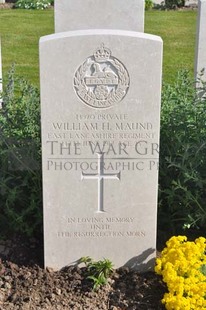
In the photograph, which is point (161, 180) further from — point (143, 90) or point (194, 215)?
point (143, 90)

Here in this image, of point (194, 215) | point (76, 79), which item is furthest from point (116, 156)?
point (194, 215)

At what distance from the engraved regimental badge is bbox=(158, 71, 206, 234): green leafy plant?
71 cm

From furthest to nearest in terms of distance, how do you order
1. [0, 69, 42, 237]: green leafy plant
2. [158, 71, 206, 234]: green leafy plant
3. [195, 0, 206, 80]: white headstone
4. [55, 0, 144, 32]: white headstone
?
[195, 0, 206, 80]: white headstone < [55, 0, 144, 32]: white headstone < [0, 69, 42, 237]: green leafy plant < [158, 71, 206, 234]: green leafy plant

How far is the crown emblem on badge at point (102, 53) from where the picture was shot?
11.5 feet

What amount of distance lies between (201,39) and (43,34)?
5.82m

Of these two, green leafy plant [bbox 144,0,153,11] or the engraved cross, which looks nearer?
the engraved cross

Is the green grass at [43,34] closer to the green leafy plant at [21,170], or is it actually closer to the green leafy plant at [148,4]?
the green leafy plant at [148,4]

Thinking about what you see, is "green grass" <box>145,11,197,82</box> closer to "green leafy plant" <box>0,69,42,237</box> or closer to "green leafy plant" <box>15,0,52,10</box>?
"green leafy plant" <box>15,0,52,10</box>

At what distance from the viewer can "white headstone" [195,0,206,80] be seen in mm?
6551

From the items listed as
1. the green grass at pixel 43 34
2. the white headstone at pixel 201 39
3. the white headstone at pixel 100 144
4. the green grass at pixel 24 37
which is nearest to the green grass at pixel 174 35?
the green grass at pixel 43 34

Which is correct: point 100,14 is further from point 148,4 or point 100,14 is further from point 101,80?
point 148,4

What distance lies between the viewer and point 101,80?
141 inches

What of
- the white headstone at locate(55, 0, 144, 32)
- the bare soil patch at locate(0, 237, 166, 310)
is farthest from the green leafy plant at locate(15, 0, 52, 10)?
the bare soil patch at locate(0, 237, 166, 310)

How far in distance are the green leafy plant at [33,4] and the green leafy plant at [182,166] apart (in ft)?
37.9
